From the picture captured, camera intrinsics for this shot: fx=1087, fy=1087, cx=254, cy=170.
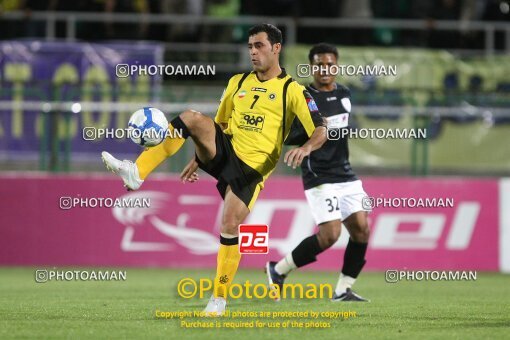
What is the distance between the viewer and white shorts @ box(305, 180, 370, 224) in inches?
444

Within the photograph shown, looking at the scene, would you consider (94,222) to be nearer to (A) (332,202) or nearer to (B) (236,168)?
(A) (332,202)

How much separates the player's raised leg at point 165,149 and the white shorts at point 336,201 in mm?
2538

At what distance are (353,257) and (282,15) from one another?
367 inches

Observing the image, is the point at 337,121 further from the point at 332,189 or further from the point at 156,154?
the point at 156,154

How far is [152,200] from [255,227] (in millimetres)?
5714

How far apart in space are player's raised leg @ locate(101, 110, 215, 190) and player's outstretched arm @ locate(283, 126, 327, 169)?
683mm

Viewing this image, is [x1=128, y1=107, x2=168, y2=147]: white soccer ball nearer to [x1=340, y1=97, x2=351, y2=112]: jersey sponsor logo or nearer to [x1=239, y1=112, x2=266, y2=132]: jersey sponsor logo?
[x1=239, y1=112, x2=266, y2=132]: jersey sponsor logo

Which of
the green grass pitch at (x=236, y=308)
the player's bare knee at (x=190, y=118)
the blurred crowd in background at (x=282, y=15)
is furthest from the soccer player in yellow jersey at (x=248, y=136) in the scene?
the blurred crowd in background at (x=282, y=15)

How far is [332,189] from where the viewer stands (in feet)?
37.2

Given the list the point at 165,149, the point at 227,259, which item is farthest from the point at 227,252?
the point at 165,149

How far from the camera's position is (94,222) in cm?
1568

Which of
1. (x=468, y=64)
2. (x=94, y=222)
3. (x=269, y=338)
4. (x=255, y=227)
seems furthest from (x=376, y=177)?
(x=269, y=338)

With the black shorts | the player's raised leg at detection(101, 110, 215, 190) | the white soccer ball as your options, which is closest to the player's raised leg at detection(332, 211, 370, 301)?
the black shorts

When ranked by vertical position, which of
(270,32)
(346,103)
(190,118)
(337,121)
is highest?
(270,32)
